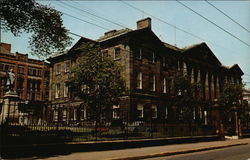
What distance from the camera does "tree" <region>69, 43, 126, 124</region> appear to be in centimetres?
1900

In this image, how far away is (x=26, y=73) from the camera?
6638cm

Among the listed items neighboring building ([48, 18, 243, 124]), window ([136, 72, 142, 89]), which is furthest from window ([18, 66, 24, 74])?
window ([136, 72, 142, 89])

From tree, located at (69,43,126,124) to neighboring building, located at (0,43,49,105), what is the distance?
4562 centimetres

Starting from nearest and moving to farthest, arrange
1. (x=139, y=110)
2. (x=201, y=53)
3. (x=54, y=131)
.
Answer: (x=54, y=131)
(x=139, y=110)
(x=201, y=53)

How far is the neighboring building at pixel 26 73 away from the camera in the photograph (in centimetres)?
6241

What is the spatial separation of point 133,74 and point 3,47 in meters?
45.0

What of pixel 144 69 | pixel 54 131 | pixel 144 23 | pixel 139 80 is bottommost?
pixel 54 131

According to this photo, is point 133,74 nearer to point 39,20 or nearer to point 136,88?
point 136,88

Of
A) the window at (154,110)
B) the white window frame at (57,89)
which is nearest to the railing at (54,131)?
the window at (154,110)

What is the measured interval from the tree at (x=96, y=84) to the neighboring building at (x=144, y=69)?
260 inches

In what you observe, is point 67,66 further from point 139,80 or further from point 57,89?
point 139,80

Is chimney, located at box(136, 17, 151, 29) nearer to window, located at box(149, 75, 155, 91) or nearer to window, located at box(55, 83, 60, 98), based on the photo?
window, located at box(149, 75, 155, 91)

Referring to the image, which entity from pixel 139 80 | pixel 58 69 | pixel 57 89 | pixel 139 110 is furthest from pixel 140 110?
pixel 58 69

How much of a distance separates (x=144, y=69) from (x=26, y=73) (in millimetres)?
42784
